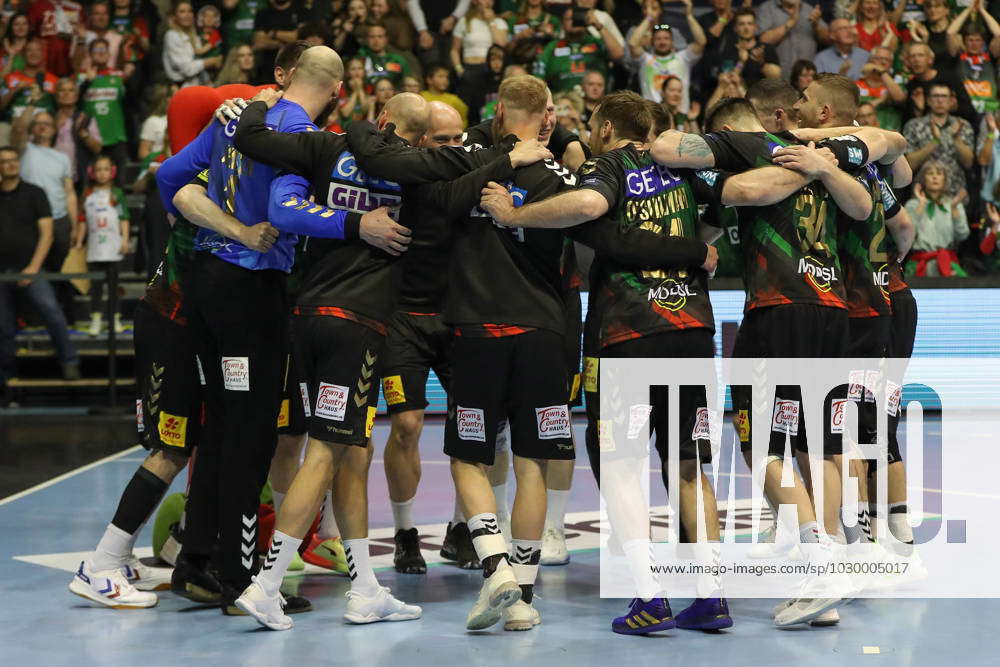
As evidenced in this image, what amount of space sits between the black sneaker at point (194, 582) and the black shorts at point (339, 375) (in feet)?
3.17

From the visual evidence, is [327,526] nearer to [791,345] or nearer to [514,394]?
[514,394]

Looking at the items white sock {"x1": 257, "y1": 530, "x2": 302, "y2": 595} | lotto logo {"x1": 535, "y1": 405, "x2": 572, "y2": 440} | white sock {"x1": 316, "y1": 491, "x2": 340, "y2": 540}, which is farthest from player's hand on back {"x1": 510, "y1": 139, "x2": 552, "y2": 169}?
white sock {"x1": 316, "y1": 491, "x2": 340, "y2": 540}

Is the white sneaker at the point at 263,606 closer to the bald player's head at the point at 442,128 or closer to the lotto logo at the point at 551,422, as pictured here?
the lotto logo at the point at 551,422

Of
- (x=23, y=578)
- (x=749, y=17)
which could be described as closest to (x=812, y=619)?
(x=23, y=578)

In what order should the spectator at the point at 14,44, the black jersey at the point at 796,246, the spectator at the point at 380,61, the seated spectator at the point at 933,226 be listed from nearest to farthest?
the black jersey at the point at 796,246
the seated spectator at the point at 933,226
the spectator at the point at 380,61
the spectator at the point at 14,44

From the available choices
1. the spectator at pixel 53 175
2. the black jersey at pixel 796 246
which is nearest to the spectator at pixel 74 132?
the spectator at pixel 53 175

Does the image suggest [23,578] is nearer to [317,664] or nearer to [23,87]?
[317,664]

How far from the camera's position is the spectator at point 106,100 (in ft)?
49.0

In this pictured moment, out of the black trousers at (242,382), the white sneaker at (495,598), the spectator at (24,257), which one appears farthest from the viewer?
the spectator at (24,257)

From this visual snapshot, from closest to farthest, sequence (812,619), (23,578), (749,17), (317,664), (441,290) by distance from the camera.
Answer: (317,664) < (812,619) < (23,578) < (441,290) < (749,17)

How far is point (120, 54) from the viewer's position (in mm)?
15445

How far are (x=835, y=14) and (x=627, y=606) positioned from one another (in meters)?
11.0

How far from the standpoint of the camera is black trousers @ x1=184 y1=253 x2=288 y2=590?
5695 millimetres

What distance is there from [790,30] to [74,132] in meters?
8.29
